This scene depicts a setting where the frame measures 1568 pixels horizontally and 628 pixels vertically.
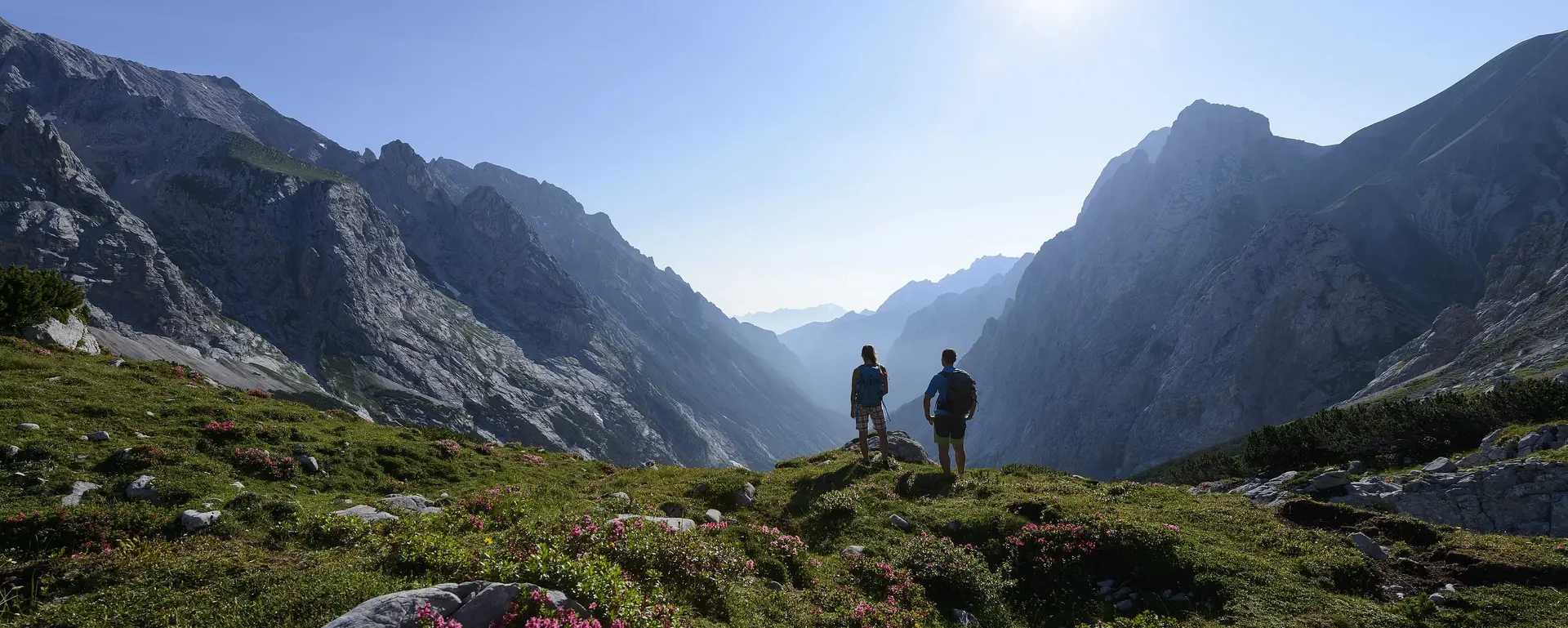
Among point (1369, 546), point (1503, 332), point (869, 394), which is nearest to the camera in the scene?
point (1369, 546)

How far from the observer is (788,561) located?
12469 millimetres

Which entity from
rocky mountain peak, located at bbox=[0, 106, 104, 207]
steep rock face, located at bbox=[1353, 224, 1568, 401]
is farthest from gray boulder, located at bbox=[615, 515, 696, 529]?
rocky mountain peak, located at bbox=[0, 106, 104, 207]

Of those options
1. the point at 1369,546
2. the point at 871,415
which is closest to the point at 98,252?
the point at 871,415

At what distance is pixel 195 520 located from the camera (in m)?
11.6

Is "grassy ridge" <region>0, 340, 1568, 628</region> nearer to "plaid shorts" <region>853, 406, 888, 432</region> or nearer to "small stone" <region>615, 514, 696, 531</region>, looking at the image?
"small stone" <region>615, 514, 696, 531</region>

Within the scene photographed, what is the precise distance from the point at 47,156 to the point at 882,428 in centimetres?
28753

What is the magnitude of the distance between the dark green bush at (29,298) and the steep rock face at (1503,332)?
354ft

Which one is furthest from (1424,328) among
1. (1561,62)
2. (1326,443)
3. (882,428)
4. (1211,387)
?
(882,428)

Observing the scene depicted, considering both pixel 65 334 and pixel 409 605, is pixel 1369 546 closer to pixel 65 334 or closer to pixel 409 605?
pixel 409 605

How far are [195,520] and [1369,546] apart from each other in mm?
22903

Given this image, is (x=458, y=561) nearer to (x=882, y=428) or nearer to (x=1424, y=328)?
(x=882, y=428)

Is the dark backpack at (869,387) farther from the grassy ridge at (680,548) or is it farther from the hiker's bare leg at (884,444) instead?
the grassy ridge at (680,548)

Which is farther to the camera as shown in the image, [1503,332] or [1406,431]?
[1503,332]

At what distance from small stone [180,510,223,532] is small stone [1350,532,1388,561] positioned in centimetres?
2237
